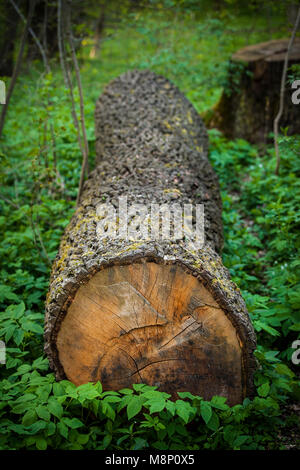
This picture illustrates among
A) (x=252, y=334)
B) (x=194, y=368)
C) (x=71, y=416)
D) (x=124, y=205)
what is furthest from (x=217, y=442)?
(x=124, y=205)

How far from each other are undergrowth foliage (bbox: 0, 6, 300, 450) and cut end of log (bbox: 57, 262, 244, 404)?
0.51 ft

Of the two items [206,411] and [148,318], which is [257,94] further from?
[206,411]

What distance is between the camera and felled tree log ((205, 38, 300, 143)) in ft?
20.0

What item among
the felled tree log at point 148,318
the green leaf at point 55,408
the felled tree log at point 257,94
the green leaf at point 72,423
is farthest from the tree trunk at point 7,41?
the green leaf at point 72,423

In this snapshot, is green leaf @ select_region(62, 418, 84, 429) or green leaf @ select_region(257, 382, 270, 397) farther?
green leaf @ select_region(257, 382, 270, 397)

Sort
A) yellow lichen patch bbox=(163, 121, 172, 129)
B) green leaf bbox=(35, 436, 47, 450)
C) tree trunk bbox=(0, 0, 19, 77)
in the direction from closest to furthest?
green leaf bbox=(35, 436, 47, 450) < yellow lichen patch bbox=(163, 121, 172, 129) < tree trunk bbox=(0, 0, 19, 77)

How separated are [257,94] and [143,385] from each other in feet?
17.1

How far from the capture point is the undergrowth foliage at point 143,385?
2.34m

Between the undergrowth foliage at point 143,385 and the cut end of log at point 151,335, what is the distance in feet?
0.51

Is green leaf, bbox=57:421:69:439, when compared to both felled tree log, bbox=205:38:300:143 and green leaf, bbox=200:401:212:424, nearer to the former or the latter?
green leaf, bbox=200:401:212:424

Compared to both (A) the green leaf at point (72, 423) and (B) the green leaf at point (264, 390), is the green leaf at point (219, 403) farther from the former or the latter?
(A) the green leaf at point (72, 423)

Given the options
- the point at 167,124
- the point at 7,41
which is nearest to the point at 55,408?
the point at 167,124

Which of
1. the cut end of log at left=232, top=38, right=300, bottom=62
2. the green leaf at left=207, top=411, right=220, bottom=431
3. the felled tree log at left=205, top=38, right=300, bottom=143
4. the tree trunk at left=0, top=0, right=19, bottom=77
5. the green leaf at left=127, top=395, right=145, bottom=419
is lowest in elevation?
the green leaf at left=207, top=411, right=220, bottom=431

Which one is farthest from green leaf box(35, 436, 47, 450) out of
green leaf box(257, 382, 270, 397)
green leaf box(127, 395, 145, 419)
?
green leaf box(257, 382, 270, 397)
